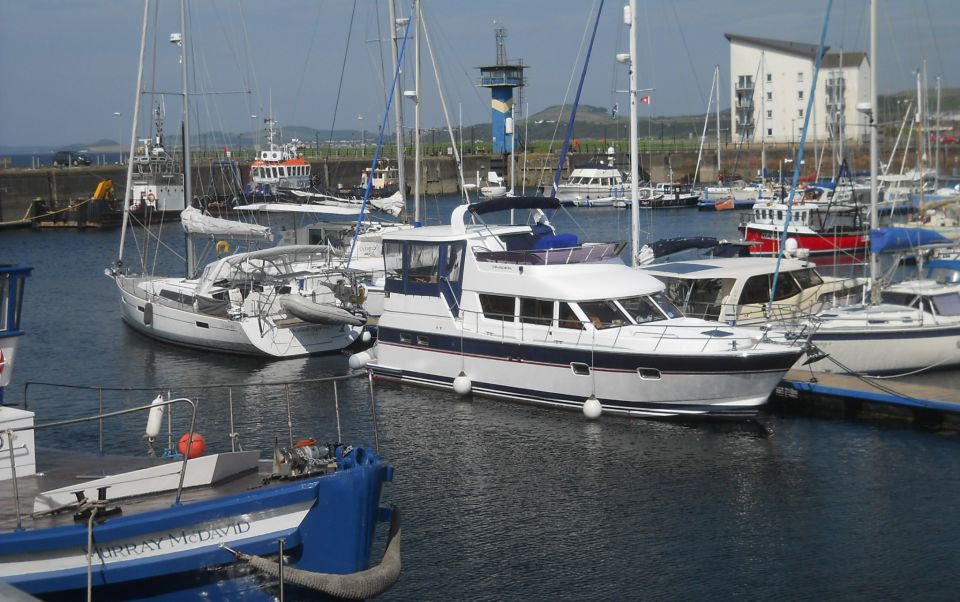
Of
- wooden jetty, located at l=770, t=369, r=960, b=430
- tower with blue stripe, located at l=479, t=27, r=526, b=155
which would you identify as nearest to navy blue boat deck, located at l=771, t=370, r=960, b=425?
wooden jetty, located at l=770, t=369, r=960, b=430

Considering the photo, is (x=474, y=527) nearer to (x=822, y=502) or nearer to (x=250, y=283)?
(x=822, y=502)

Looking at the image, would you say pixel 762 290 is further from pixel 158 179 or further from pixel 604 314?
pixel 158 179

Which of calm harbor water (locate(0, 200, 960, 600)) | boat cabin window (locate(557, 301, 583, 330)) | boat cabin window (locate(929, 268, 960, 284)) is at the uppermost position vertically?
boat cabin window (locate(929, 268, 960, 284))

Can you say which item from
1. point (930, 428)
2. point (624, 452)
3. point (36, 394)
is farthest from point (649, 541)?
point (36, 394)

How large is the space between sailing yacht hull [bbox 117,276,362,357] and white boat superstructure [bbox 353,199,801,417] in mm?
3676

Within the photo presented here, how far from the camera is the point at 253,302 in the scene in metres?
29.4

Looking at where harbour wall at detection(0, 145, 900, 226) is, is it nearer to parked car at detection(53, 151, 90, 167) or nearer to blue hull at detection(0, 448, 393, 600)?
parked car at detection(53, 151, 90, 167)

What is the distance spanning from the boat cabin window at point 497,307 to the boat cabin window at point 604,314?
1.79 metres

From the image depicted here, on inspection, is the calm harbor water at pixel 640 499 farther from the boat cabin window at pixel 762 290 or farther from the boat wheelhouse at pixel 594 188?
the boat wheelhouse at pixel 594 188

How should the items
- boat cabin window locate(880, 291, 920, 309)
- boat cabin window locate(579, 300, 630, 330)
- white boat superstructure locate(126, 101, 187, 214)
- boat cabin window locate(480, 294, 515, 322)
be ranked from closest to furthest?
boat cabin window locate(579, 300, 630, 330) → boat cabin window locate(480, 294, 515, 322) → boat cabin window locate(880, 291, 920, 309) → white boat superstructure locate(126, 101, 187, 214)

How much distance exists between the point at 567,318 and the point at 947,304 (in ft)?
28.9

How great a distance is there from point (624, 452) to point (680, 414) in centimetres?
208

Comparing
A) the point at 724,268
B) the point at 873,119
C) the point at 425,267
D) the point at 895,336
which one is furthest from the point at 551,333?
the point at 873,119

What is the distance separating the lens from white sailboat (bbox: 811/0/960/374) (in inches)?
936
